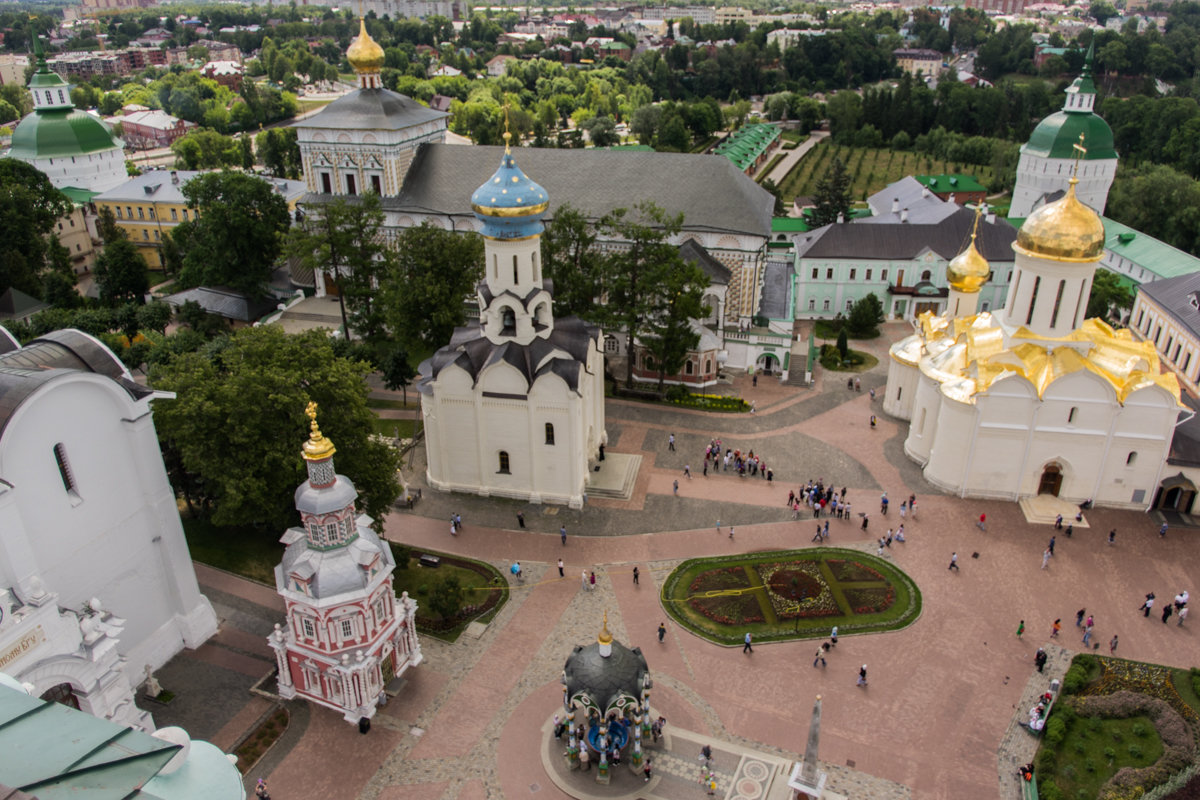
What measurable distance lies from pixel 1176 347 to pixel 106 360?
43.0 metres

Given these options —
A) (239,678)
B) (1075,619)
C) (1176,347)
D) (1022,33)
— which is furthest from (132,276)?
(1022,33)

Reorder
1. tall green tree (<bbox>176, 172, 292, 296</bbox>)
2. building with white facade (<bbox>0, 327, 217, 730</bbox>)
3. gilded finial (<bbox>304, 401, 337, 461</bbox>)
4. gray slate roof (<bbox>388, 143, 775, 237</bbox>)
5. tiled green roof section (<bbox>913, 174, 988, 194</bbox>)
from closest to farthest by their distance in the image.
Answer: building with white facade (<bbox>0, 327, 217, 730</bbox>), gilded finial (<bbox>304, 401, 337, 461</bbox>), gray slate roof (<bbox>388, 143, 775, 237</bbox>), tall green tree (<bbox>176, 172, 292, 296</bbox>), tiled green roof section (<bbox>913, 174, 988, 194</bbox>)

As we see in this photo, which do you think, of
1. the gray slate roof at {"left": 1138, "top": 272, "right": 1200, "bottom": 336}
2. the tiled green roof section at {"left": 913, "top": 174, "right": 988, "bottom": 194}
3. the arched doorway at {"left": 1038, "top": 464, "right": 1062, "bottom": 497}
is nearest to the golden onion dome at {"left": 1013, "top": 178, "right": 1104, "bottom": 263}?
the arched doorway at {"left": 1038, "top": 464, "right": 1062, "bottom": 497}

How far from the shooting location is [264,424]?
24.4 meters

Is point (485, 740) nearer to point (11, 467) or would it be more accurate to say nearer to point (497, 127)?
point (11, 467)

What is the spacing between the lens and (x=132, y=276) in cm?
4756

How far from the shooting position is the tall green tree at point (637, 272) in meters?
36.6

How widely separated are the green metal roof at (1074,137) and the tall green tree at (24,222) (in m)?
63.0

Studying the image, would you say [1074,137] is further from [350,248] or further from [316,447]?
[316,447]

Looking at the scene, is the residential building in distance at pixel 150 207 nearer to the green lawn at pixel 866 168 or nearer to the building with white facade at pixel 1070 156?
the green lawn at pixel 866 168

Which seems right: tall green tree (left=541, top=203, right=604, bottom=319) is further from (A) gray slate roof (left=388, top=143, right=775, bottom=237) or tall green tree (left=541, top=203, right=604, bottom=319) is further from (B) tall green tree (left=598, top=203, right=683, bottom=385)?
(A) gray slate roof (left=388, top=143, right=775, bottom=237)

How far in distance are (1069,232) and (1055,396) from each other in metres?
5.64

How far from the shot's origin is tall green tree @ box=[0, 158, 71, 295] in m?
44.8

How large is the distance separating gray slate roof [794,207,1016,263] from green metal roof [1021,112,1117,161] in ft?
41.9
